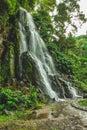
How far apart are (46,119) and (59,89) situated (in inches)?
504

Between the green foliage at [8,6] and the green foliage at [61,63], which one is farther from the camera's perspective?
the green foliage at [61,63]

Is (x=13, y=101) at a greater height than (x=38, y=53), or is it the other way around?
(x=38, y=53)

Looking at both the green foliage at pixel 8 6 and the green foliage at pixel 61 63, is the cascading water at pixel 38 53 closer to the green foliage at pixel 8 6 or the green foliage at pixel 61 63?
the green foliage at pixel 61 63

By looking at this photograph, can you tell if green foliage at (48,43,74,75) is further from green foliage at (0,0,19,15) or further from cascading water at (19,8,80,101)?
green foliage at (0,0,19,15)

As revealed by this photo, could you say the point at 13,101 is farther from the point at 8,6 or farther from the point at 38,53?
the point at 38,53

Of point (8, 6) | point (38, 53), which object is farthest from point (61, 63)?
point (8, 6)

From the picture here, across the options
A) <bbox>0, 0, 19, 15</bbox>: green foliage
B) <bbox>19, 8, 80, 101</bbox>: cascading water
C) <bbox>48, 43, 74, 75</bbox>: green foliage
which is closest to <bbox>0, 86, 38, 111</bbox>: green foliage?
<bbox>19, 8, 80, 101</bbox>: cascading water

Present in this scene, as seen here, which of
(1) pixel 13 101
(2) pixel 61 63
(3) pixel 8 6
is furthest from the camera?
(2) pixel 61 63

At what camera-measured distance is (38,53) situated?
28953 millimetres

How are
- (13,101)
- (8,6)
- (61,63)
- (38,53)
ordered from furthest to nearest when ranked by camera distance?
(61,63) < (38,53) < (8,6) < (13,101)

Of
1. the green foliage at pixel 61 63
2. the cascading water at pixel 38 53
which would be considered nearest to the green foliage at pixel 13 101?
the cascading water at pixel 38 53

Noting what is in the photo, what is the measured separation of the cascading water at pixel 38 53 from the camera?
25406 millimetres

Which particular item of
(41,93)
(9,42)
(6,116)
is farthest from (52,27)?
(6,116)

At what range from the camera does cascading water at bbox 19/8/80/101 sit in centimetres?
2541
